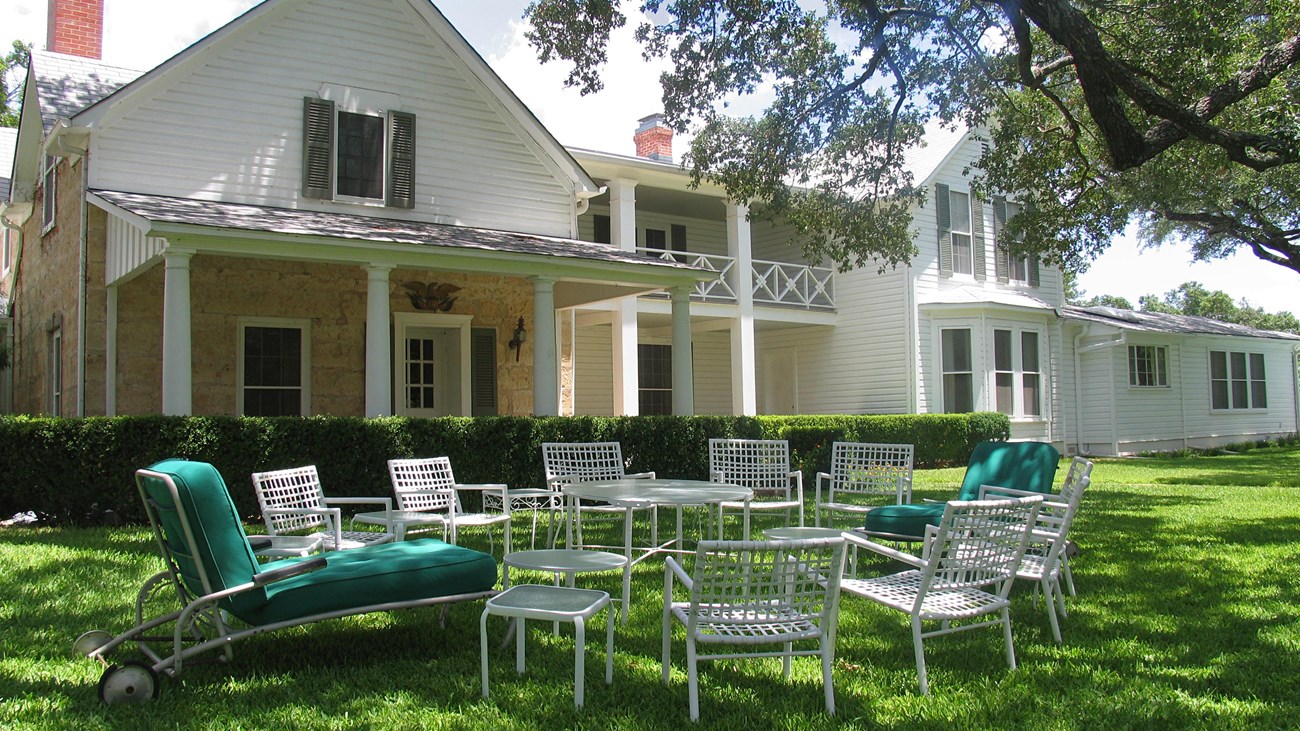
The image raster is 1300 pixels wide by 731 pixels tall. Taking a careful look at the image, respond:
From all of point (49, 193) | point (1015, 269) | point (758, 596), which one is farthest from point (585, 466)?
point (1015, 269)

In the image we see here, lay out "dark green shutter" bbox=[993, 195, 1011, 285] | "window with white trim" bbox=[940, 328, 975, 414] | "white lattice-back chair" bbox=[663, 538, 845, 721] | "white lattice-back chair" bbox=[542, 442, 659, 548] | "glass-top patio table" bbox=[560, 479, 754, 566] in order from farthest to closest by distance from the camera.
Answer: "dark green shutter" bbox=[993, 195, 1011, 285], "window with white trim" bbox=[940, 328, 975, 414], "white lattice-back chair" bbox=[542, 442, 659, 548], "glass-top patio table" bbox=[560, 479, 754, 566], "white lattice-back chair" bbox=[663, 538, 845, 721]

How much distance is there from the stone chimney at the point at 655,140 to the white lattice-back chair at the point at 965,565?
15383mm

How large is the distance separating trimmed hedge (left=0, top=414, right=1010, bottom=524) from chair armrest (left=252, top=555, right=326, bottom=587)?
5.92 m

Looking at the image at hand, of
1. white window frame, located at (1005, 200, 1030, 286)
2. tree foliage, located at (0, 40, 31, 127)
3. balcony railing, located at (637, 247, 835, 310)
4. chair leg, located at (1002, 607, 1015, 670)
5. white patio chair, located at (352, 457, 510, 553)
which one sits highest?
tree foliage, located at (0, 40, 31, 127)

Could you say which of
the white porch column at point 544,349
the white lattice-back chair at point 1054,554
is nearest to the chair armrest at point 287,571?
the white lattice-back chair at point 1054,554

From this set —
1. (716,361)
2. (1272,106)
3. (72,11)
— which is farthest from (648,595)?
(716,361)

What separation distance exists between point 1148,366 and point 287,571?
24309 mm

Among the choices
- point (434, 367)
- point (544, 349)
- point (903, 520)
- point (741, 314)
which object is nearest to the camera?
point (903, 520)

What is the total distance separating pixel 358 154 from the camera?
13.0m

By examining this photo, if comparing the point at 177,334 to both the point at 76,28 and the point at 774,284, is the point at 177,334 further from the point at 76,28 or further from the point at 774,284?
the point at 774,284

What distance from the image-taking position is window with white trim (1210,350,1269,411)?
25.9 metres

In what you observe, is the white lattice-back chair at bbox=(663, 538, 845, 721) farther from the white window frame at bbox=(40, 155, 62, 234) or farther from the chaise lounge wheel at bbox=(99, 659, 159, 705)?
the white window frame at bbox=(40, 155, 62, 234)

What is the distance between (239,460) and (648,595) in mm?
5608

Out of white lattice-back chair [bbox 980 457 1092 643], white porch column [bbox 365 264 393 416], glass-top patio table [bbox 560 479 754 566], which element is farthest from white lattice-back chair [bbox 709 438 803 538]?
white porch column [bbox 365 264 393 416]
